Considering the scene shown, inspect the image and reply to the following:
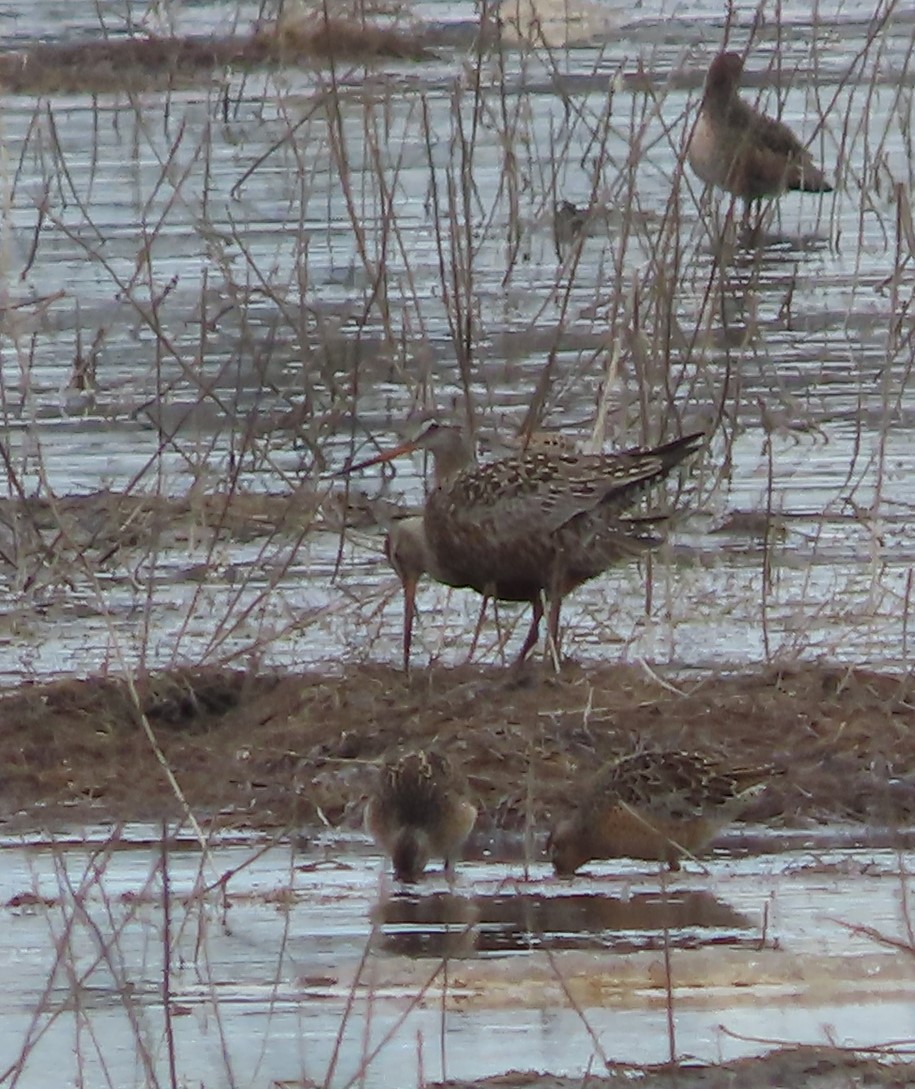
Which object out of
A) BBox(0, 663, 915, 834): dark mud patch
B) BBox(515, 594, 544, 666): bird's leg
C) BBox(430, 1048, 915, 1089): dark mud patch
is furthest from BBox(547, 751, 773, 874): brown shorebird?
BBox(430, 1048, 915, 1089): dark mud patch

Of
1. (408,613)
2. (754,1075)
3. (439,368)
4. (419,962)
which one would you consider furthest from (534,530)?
(754,1075)

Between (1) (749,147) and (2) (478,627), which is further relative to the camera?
(1) (749,147)

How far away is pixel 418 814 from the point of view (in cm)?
636

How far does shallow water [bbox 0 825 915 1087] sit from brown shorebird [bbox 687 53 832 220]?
7.04 m

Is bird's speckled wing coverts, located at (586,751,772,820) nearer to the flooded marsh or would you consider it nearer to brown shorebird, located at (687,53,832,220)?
the flooded marsh

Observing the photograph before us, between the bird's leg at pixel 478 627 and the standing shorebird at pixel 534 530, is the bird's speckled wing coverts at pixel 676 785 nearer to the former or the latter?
the bird's leg at pixel 478 627

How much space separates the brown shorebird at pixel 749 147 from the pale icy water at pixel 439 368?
1.09ft

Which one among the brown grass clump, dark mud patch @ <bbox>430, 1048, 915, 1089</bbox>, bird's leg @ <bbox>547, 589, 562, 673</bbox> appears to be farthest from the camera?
the brown grass clump

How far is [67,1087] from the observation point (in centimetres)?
501

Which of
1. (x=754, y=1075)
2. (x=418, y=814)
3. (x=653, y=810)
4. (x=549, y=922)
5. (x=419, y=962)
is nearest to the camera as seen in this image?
(x=754, y=1075)

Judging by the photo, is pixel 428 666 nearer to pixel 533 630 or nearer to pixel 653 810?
pixel 533 630

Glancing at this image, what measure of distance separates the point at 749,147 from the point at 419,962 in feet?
27.1

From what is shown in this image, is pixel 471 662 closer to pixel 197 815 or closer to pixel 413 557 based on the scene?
pixel 413 557

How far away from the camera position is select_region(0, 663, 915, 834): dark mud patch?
6961 millimetres
